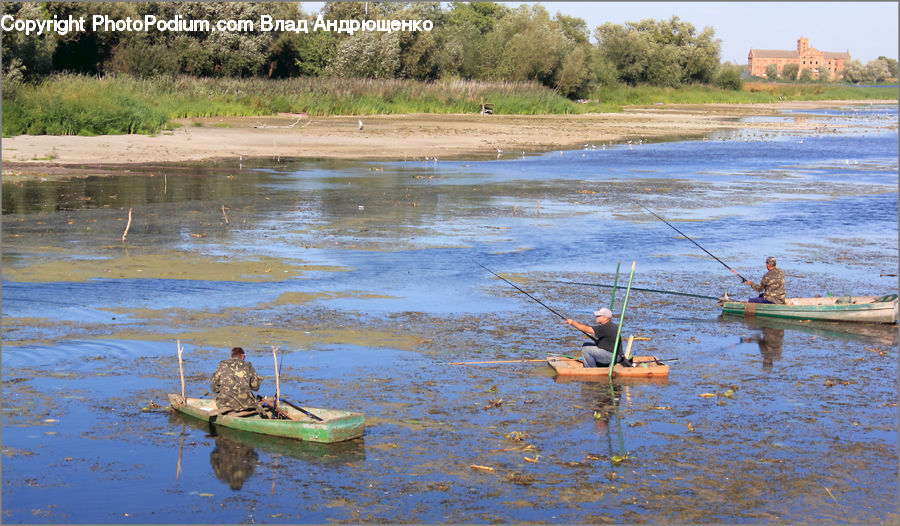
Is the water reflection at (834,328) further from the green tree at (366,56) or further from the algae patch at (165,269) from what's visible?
the green tree at (366,56)

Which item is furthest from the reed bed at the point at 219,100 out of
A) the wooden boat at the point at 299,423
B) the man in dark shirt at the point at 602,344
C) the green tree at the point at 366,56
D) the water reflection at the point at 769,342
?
the wooden boat at the point at 299,423

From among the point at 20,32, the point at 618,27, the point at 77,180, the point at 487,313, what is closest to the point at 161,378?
the point at 487,313

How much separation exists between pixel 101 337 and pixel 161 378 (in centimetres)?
235

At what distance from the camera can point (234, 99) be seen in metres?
60.4

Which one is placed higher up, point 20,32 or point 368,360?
point 20,32

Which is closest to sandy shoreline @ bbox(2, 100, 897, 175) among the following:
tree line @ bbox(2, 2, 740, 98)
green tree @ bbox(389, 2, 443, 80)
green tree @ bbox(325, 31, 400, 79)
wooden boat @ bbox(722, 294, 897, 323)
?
tree line @ bbox(2, 2, 740, 98)

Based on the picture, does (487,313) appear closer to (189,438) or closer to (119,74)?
(189,438)

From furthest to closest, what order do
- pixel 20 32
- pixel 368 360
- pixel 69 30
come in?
pixel 69 30
pixel 20 32
pixel 368 360

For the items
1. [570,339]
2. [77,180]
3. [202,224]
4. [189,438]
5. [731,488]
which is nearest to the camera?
[731,488]

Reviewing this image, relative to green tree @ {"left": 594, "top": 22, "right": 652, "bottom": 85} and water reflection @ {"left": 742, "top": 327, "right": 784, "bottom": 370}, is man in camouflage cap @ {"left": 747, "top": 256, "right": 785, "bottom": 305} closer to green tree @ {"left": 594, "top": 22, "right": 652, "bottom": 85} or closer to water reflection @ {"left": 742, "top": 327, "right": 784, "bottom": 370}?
water reflection @ {"left": 742, "top": 327, "right": 784, "bottom": 370}

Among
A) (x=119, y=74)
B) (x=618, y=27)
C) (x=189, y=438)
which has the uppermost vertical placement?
(x=618, y=27)

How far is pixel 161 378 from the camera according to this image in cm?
1380

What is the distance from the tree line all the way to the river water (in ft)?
86.6

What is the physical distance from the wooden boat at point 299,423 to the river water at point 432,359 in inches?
5.5
